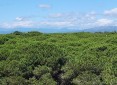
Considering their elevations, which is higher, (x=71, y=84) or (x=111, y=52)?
(x=111, y=52)

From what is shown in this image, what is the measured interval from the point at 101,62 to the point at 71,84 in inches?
51.3

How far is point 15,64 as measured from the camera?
12.6m

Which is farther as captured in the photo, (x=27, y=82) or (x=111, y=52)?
(x=111, y=52)

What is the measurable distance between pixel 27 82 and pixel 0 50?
2.04 m

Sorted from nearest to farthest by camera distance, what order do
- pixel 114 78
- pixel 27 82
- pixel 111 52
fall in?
pixel 114 78
pixel 27 82
pixel 111 52

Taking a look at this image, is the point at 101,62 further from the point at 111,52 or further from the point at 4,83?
the point at 4,83

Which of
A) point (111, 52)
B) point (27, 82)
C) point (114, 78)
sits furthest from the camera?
point (111, 52)

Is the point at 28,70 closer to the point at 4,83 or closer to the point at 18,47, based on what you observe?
the point at 4,83

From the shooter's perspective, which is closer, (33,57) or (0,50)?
(33,57)

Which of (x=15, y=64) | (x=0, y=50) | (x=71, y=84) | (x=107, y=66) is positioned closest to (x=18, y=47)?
(x=0, y=50)

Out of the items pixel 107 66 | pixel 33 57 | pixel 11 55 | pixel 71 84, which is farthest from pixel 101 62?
pixel 11 55

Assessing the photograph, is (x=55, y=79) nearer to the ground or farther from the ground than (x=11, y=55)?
nearer to the ground

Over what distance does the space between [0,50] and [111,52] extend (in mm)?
4194

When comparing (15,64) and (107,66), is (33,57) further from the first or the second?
(107,66)
